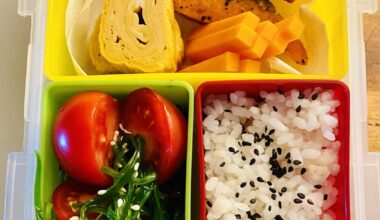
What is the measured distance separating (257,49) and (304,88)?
13cm

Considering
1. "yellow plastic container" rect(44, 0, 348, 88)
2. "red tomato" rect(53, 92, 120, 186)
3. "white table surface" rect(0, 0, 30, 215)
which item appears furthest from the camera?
"white table surface" rect(0, 0, 30, 215)

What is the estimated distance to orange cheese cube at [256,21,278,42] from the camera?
4.19 feet

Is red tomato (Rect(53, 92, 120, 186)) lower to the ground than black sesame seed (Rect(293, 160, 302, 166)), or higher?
higher

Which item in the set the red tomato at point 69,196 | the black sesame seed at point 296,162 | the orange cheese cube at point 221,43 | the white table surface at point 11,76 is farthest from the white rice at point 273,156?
the white table surface at point 11,76

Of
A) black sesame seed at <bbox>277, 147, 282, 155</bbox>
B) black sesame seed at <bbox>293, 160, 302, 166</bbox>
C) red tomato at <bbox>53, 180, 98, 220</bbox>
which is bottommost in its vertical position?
red tomato at <bbox>53, 180, 98, 220</bbox>

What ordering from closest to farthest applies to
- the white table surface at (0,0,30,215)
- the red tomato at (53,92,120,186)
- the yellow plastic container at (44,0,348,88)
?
the red tomato at (53,92,120,186)
the yellow plastic container at (44,0,348,88)
the white table surface at (0,0,30,215)

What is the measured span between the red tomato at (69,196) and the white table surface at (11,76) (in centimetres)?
25

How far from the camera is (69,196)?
1159mm

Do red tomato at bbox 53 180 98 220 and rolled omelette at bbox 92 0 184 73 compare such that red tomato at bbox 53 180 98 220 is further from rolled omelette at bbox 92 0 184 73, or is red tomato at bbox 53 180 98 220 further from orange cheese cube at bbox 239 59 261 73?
orange cheese cube at bbox 239 59 261 73

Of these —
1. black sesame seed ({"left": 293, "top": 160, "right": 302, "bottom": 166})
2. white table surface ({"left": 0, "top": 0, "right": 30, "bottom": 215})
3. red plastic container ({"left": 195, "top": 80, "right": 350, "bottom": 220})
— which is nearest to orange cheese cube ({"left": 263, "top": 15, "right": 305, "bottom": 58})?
red plastic container ({"left": 195, "top": 80, "right": 350, "bottom": 220})

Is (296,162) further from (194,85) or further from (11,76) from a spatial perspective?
(11,76)

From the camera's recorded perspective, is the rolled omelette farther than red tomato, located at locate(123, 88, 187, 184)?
Yes

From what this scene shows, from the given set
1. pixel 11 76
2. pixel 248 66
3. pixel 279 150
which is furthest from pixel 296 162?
pixel 11 76

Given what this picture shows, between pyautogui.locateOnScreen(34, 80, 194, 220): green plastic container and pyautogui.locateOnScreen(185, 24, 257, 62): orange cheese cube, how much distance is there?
0.39ft
